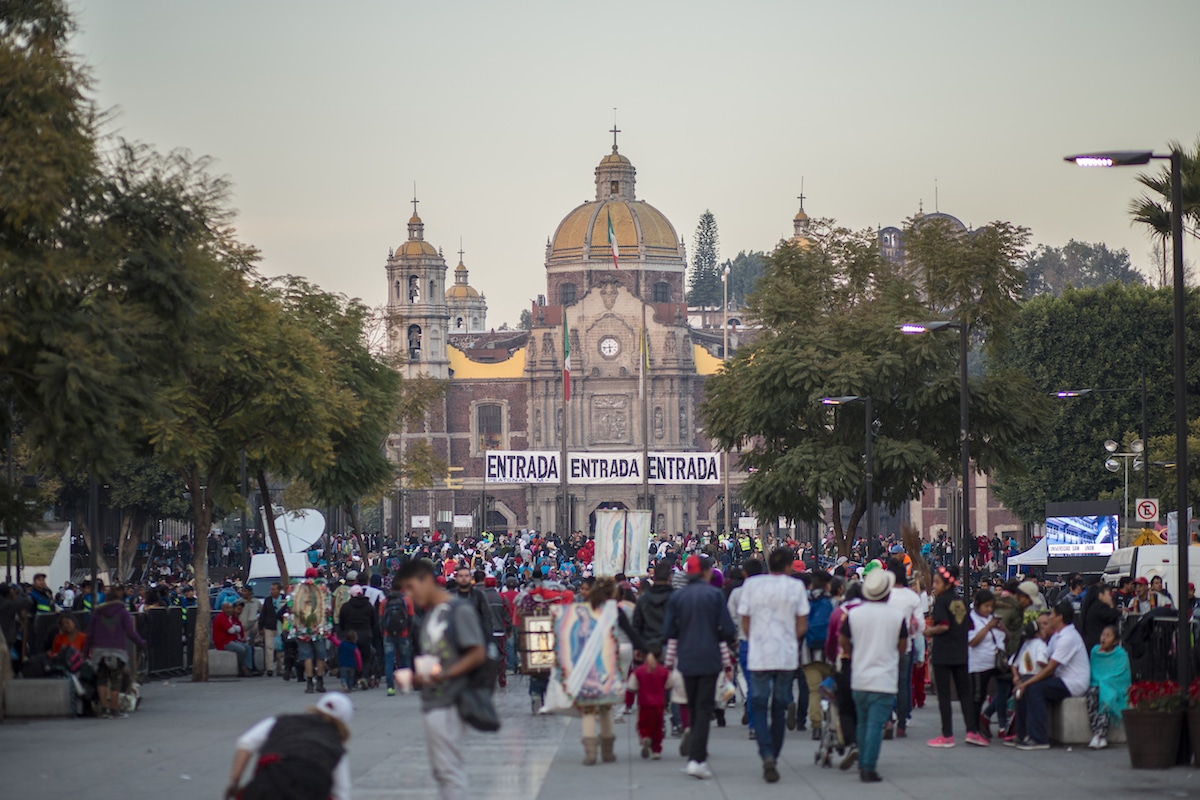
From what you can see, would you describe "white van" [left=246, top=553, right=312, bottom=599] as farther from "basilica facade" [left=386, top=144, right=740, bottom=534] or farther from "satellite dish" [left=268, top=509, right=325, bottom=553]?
"basilica facade" [left=386, top=144, right=740, bottom=534]

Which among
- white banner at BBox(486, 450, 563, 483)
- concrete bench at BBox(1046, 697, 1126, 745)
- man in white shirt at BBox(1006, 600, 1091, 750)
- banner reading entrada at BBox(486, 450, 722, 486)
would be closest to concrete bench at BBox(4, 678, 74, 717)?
man in white shirt at BBox(1006, 600, 1091, 750)

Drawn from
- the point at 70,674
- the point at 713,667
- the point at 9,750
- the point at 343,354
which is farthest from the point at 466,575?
the point at 343,354

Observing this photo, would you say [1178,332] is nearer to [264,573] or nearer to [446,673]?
[446,673]

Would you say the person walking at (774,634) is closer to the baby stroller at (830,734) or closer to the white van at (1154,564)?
the baby stroller at (830,734)

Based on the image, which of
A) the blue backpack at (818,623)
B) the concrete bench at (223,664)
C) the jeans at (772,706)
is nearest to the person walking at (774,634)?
the jeans at (772,706)

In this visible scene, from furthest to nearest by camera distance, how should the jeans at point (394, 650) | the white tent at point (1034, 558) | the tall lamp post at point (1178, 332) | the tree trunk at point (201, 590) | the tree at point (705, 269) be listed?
the tree at point (705, 269) → the white tent at point (1034, 558) → the tree trunk at point (201, 590) → the jeans at point (394, 650) → the tall lamp post at point (1178, 332)

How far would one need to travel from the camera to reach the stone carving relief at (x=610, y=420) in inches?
4419

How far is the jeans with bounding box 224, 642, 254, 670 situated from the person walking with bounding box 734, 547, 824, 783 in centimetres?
1519

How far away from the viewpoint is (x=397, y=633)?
22.8m

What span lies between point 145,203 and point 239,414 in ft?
27.4

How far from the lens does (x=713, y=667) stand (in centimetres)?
1380

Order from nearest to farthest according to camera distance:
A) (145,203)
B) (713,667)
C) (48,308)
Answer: (713,667), (48,308), (145,203)

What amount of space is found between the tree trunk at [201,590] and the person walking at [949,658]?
12940 mm

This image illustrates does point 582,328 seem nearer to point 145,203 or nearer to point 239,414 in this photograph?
point 239,414
